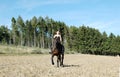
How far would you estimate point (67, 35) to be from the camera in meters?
132

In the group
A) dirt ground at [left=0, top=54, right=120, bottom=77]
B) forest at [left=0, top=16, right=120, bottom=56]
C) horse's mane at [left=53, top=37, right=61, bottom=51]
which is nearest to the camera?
dirt ground at [left=0, top=54, right=120, bottom=77]

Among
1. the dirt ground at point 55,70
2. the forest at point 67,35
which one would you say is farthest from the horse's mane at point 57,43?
the forest at point 67,35

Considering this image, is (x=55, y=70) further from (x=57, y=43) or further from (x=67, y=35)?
(x=67, y=35)

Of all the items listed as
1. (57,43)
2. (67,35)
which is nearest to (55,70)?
(57,43)

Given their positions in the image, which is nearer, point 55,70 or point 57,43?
point 55,70

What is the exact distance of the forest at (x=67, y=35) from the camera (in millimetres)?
119312

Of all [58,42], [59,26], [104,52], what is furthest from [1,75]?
[59,26]

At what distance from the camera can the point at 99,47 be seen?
120312 millimetres

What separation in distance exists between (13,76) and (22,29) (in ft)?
393

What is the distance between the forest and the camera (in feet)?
391

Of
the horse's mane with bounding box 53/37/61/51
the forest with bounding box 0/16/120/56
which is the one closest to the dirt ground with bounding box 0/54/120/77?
the horse's mane with bounding box 53/37/61/51

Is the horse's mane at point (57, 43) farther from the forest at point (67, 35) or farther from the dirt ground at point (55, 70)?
the forest at point (67, 35)

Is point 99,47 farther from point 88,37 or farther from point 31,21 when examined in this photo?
point 31,21

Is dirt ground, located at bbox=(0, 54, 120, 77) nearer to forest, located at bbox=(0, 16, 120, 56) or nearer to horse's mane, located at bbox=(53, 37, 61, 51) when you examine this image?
horse's mane, located at bbox=(53, 37, 61, 51)
